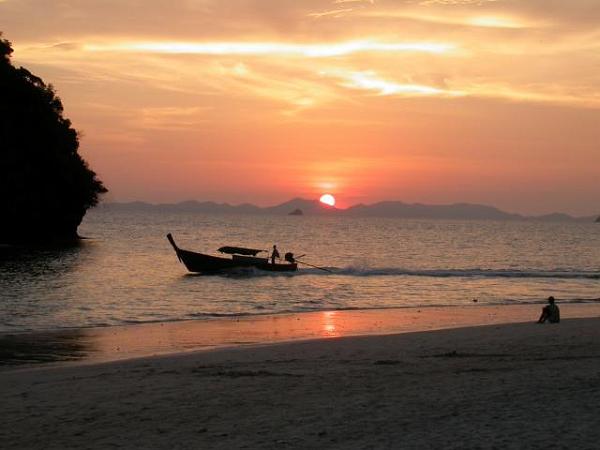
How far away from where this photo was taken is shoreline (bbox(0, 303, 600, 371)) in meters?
17.1

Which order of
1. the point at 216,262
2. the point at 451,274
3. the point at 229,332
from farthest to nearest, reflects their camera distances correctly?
the point at 451,274 → the point at 216,262 → the point at 229,332

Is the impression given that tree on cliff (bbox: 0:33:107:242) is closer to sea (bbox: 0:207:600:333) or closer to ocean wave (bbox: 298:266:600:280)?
sea (bbox: 0:207:600:333)

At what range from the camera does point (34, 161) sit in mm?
74125

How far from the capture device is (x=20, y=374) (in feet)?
44.6

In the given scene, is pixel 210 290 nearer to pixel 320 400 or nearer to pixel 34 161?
pixel 320 400

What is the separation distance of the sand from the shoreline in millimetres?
2246

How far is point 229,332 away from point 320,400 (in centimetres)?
1165

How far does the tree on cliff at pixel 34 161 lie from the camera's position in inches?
2763

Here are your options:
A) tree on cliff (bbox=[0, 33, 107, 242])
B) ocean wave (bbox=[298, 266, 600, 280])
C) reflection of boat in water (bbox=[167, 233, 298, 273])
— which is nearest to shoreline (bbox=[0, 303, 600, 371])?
reflection of boat in water (bbox=[167, 233, 298, 273])

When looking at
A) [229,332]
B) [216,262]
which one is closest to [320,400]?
[229,332]

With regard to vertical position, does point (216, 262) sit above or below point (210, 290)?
above

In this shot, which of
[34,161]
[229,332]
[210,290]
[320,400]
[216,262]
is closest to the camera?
[320,400]

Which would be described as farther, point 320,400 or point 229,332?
point 229,332

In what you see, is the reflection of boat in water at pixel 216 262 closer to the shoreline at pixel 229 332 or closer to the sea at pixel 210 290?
the sea at pixel 210 290
